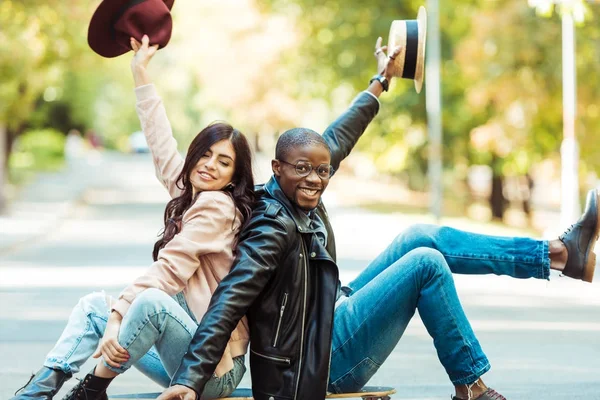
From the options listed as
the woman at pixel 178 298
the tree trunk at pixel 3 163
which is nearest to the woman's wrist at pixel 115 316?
the woman at pixel 178 298

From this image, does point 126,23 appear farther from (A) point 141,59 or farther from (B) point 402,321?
(B) point 402,321

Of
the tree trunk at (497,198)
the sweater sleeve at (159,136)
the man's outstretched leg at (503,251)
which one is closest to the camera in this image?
the man's outstretched leg at (503,251)

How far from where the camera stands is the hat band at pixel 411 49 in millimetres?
6101

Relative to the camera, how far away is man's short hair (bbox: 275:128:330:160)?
15.4ft

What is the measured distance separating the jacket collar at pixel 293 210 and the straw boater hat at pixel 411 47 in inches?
62.2

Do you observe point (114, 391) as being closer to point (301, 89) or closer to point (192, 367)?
point (192, 367)

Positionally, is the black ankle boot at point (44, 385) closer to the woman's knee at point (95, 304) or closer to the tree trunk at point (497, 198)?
the woman's knee at point (95, 304)

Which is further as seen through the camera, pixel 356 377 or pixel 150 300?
pixel 356 377

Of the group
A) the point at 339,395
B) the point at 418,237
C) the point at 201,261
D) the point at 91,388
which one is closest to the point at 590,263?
the point at 418,237

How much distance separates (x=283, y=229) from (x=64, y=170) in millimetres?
48847

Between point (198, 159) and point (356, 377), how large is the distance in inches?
45.1

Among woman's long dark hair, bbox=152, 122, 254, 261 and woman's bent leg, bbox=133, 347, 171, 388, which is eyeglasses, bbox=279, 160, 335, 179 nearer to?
woman's long dark hair, bbox=152, 122, 254, 261

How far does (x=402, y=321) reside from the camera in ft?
15.9

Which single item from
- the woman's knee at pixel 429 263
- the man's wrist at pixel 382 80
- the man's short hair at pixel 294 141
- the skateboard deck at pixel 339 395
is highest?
the man's wrist at pixel 382 80
